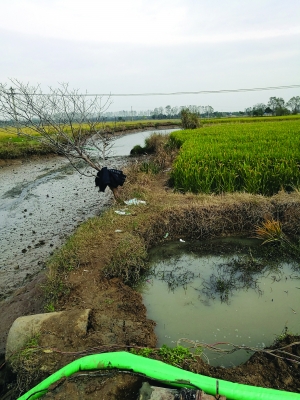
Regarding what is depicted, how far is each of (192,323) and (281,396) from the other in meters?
1.56

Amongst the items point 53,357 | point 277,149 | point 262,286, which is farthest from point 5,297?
point 277,149

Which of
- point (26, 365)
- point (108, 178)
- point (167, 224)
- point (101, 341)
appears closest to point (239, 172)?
point (167, 224)

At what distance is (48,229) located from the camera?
6723 millimetres

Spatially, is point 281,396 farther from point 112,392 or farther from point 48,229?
point 48,229

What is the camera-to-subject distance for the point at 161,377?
2.23 meters

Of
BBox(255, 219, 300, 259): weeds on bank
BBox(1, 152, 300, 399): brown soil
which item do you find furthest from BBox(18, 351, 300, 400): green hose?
BBox(255, 219, 300, 259): weeds on bank

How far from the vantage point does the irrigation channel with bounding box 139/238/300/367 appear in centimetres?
331

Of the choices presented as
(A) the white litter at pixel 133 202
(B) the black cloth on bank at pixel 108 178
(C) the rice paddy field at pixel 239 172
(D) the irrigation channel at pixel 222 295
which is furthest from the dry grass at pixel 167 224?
(C) the rice paddy field at pixel 239 172

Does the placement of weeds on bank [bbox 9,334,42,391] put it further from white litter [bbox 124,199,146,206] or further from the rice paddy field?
the rice paddy field

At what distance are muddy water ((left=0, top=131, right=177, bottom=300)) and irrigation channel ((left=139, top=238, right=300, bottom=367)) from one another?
2.04m

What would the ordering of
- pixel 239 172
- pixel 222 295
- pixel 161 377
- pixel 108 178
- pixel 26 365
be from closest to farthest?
pixel 161 377 < pixel 26 365 < pixel 222 295 < pixel 108 178 < pixel 239 172

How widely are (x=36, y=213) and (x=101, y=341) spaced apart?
5.70 metres

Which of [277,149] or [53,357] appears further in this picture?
[277,149]

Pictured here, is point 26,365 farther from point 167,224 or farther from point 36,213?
point 36,213
